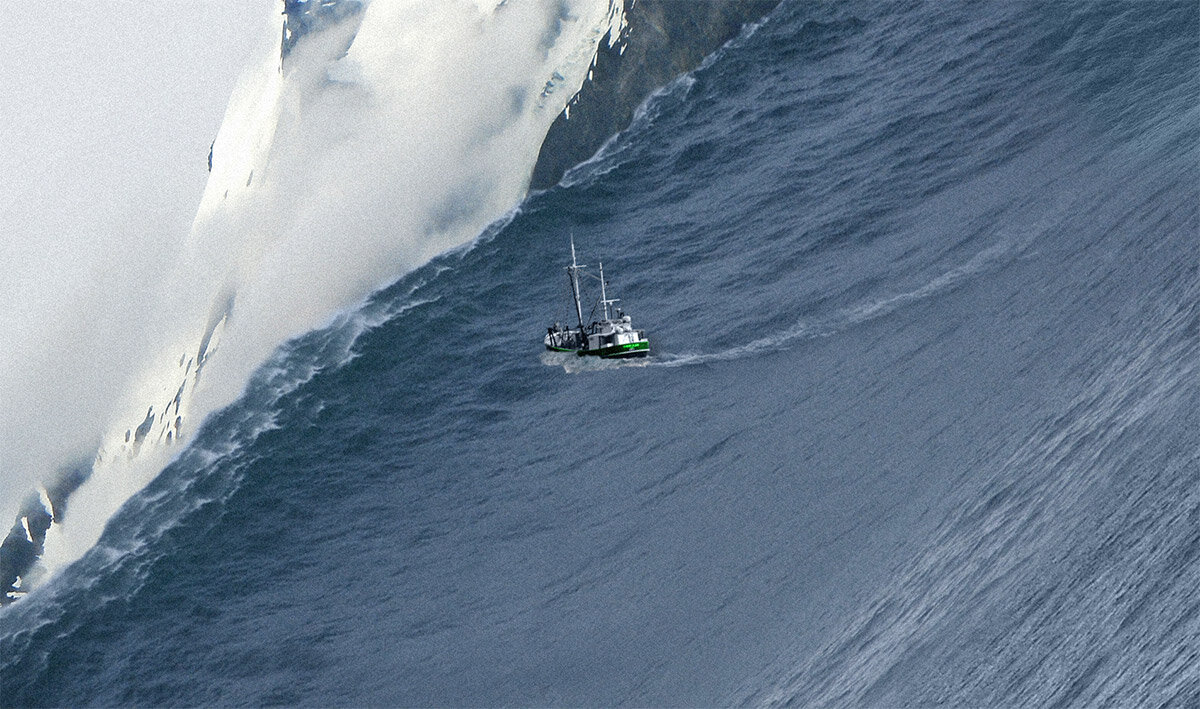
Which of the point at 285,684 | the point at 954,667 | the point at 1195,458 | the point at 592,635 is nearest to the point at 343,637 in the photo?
the point at 285,684

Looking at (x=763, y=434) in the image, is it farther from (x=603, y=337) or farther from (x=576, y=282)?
(x=576, y=282)

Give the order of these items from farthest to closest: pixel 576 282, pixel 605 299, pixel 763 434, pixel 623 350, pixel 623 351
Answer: pixel 576 282
pixel 605 299
pixel 623 351
pixel 623 350
pixel 763 434

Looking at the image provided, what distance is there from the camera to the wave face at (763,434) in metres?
60.2

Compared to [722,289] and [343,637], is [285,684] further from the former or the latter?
[722,289]

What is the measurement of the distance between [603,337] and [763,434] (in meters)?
12.7

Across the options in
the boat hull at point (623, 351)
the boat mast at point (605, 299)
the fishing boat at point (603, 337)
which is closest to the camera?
the boat hull at point (623, 351)

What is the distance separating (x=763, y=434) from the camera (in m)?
81.6

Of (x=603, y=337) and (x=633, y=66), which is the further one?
(x=633, y=66)

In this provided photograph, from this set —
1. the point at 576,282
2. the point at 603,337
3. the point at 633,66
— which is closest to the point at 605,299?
the point at 576,282

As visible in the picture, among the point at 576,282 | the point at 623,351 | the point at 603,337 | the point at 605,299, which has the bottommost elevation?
the point at 623,351

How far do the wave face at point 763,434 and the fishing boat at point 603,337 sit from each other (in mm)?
1518

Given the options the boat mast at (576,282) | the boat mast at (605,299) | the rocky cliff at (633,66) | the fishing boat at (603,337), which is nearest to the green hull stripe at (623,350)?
the fishing boat at (603,337)

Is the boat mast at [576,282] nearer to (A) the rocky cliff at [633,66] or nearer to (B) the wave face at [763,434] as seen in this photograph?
(B) the wave face at [763,434]

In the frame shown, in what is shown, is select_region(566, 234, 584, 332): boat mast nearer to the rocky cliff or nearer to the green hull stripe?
the green hull stripe
